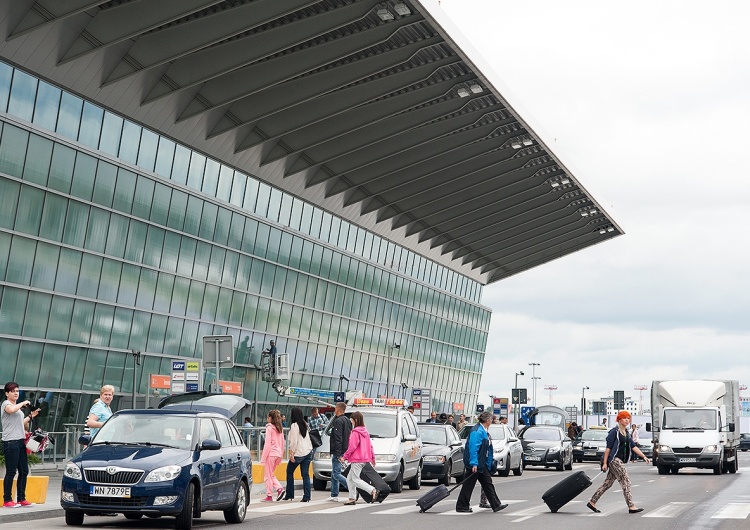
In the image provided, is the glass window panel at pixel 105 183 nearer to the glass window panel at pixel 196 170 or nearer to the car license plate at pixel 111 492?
the glass window panel at pixel 196 170

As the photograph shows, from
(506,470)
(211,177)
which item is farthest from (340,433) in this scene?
(211,177)

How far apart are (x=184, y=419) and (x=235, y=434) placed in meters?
1.69

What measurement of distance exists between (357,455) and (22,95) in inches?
706

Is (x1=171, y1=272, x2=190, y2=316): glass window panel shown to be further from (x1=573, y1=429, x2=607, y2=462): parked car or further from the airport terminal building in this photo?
(x1=573, y1=429, x2=607, y2=462): parked car

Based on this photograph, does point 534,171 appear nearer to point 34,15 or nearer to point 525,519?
point 34,15

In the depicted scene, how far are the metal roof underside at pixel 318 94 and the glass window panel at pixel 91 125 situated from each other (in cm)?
34

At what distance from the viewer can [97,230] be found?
38594 mm

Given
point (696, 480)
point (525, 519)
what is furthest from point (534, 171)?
point (525, 519)

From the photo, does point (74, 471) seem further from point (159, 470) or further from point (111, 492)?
point (159, 470)

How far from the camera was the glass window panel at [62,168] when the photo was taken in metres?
36.0

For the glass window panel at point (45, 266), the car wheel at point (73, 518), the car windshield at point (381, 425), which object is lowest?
the car wheel at point (73, 518)

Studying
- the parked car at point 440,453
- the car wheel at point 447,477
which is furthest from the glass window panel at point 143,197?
the car wheel at point 447,477

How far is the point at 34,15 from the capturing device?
32.9m

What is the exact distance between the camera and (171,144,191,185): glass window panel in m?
43.2
